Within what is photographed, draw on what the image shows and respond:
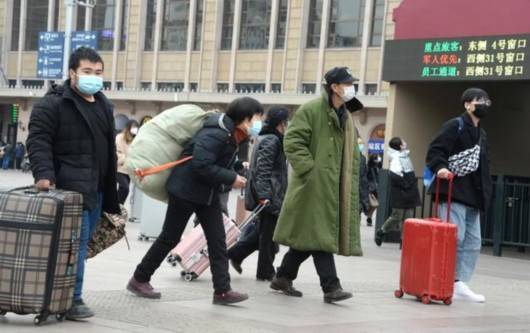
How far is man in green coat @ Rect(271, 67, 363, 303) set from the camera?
8.01 meters

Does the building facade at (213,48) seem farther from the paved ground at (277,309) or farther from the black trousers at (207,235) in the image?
the black trousers at (207,235)

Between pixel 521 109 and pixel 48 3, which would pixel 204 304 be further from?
pixel 48 3

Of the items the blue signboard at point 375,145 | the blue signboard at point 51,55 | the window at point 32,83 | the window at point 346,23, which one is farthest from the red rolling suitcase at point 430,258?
the window at point 32,83

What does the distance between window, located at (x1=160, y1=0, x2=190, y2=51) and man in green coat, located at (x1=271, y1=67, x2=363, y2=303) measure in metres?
44.3

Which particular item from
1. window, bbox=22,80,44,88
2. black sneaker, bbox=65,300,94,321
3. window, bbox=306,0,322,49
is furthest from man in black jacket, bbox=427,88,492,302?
window, bbox=22,80,44,88

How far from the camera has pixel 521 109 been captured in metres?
16.4

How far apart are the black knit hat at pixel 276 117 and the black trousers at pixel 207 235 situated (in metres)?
1.84

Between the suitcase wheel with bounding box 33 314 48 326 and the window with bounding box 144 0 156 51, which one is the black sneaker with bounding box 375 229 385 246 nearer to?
the suitcase wheel with bounding box 33 314 48 326

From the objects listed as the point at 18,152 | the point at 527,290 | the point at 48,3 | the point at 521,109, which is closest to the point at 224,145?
the point at 527,290

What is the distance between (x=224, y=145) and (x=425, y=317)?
2.17 m

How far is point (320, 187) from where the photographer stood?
801cm

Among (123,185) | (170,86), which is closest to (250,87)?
(170,86)

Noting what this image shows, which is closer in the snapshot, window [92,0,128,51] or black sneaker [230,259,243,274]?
black sneaker [230,259,243,274]

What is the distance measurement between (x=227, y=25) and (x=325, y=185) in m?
43.0
